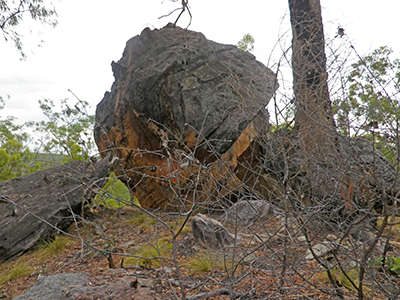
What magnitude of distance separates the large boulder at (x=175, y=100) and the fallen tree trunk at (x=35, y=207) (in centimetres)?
94

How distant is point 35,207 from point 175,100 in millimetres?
2767

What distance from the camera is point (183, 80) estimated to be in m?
5.37

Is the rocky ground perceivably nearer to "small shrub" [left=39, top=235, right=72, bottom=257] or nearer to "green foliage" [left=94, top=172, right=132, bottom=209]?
"small shrub" [left=39, top=235, right=72, bottom=257]

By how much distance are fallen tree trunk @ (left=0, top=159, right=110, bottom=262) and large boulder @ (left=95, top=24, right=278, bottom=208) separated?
36.9 inches

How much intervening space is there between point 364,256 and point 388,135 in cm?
75

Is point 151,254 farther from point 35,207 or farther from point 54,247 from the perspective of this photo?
point 35,207

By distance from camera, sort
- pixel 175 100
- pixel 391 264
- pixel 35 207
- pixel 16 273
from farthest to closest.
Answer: pixel 175 100 < pixel 35 207 < pixel 16 273 < pixel 391 264

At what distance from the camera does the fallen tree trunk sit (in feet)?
13.7

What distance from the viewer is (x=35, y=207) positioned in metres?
4.49

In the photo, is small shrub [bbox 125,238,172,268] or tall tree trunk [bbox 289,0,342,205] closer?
tall tree trunk [bbox 289,0,342,205]

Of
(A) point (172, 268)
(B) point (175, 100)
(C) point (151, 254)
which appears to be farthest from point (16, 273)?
(B) point (175, 100)

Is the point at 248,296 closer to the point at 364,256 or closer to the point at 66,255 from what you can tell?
the point at 364,256

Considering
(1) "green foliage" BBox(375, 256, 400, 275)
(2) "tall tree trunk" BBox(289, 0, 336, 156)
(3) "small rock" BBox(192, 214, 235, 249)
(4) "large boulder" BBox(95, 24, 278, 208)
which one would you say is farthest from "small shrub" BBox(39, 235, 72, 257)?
(1) "green foliage" BBox(375, 256, 400, 275)

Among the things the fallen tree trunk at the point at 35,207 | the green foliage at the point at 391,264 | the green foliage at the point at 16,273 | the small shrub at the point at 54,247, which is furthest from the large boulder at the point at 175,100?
the green foliage at the point at 391,264
